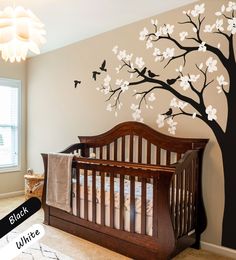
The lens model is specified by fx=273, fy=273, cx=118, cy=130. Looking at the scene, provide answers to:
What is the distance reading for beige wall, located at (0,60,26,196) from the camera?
4.37m

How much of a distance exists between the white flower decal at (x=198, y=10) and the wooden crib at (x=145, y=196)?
1222 millimetres

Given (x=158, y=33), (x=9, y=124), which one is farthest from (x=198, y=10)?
(x=9, y=124)

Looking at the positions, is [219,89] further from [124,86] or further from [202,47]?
[124,86]

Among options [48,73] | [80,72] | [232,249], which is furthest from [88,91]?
[232,249]

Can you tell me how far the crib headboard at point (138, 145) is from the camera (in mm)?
2719

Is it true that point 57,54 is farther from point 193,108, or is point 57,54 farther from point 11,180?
point 193,108

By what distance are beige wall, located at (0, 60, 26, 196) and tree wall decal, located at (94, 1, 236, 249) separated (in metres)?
2.19

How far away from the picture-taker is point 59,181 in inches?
114

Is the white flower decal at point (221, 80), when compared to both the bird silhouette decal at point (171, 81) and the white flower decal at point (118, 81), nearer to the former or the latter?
the bird silhouette decal at point (171, 81)

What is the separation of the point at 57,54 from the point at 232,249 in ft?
11.3

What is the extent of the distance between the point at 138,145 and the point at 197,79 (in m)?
0.95

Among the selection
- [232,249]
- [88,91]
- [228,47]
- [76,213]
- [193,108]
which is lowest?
[232,249]

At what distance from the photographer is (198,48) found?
2645 millimetres

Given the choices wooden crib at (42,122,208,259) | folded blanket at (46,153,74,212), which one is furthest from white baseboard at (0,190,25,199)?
folded blanket at (46,153,74,212)
